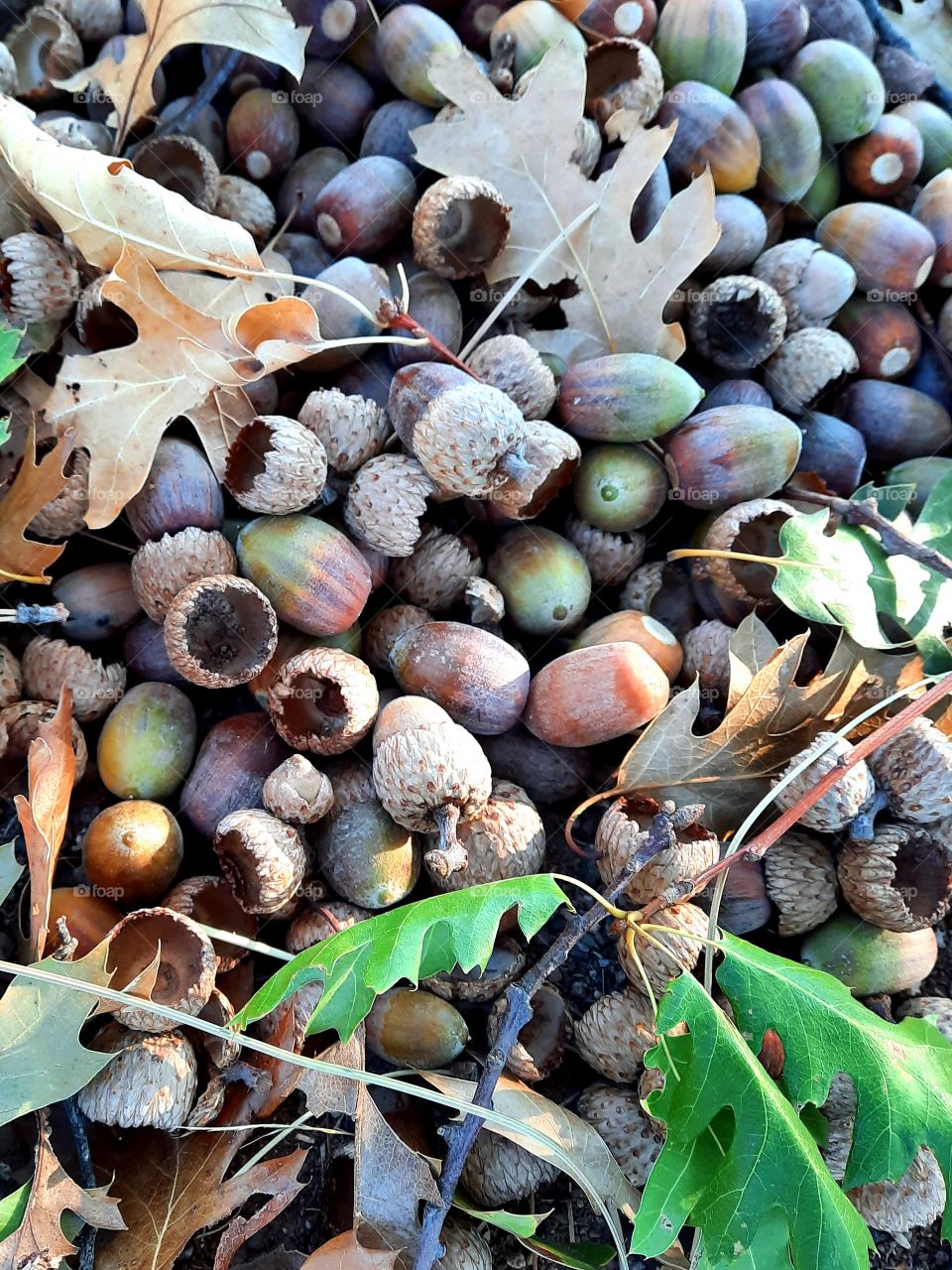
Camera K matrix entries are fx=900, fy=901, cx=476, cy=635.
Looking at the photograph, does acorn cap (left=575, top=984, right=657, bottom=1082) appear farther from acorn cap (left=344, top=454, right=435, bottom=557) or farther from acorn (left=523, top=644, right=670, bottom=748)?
acorn cap (left=344, top=454, right=435, bottom=557)

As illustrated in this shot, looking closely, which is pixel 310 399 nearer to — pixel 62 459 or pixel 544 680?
pixel 62 459

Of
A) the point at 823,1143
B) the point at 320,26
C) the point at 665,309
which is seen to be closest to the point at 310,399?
the point at 665,309

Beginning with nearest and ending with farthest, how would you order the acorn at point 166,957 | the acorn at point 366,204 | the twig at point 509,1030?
the twig at point 509,1030, the acorn at point 166,957, the acorn at point 366,204

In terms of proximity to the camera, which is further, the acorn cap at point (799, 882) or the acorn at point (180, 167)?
the acorn at point (180, 167)

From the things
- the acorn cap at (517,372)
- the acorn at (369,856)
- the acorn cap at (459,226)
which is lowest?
the acorn at (369,856)

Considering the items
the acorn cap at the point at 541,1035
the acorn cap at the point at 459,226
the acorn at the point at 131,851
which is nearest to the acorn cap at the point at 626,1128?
the acorn cap at the point at 541,1035

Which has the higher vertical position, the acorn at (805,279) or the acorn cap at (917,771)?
the acorn at (805,279)

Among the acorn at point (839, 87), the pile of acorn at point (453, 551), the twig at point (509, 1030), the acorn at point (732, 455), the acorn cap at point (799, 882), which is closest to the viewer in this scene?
the twig at point (509, 1030)

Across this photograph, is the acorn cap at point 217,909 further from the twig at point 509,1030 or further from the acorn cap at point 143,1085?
the twig at point 509,1030
